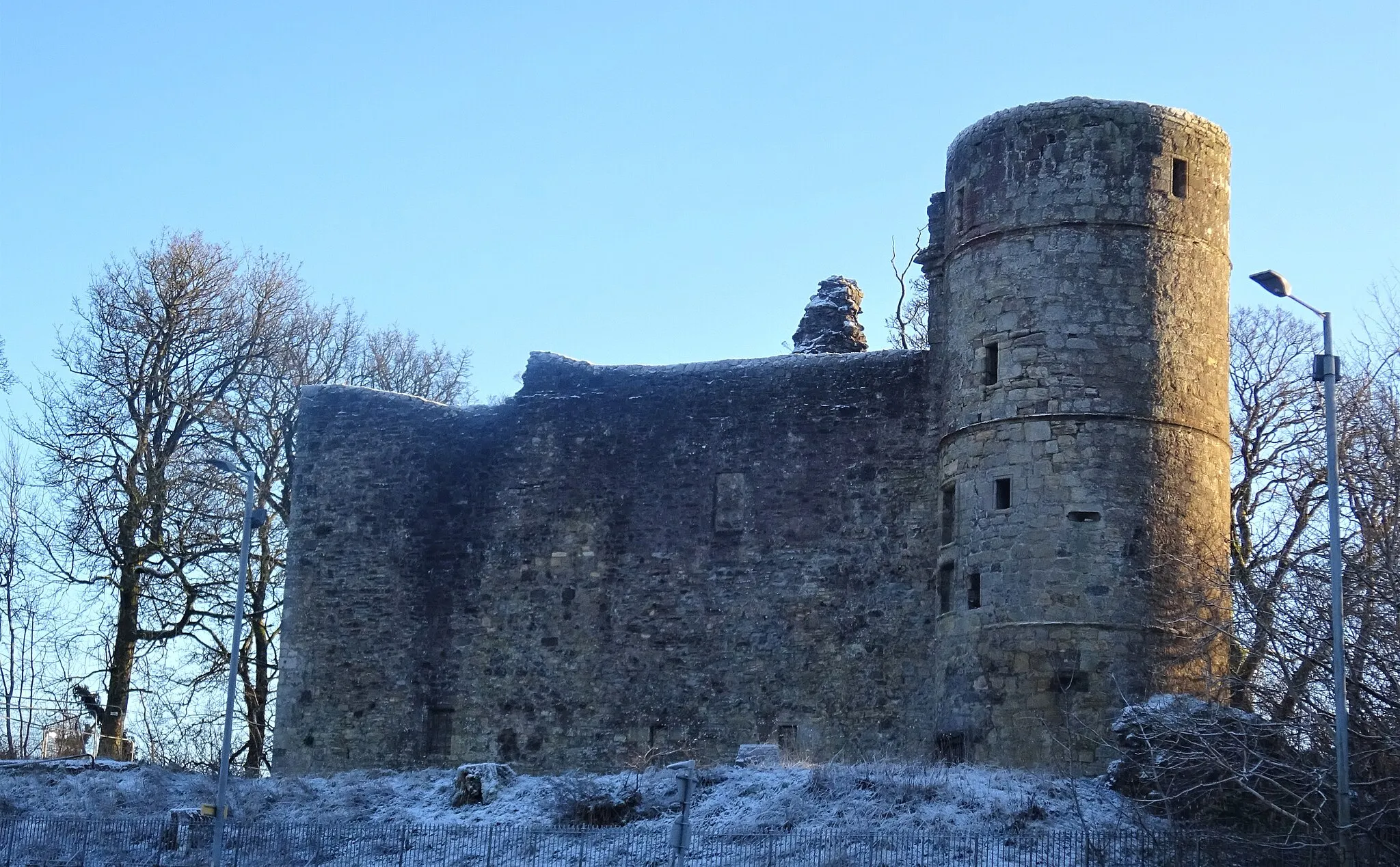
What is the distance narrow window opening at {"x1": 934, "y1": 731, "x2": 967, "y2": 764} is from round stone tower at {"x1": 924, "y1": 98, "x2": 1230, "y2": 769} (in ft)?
Result: 0.15

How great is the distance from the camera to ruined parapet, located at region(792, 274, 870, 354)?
33.2 m

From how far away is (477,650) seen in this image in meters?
29.4

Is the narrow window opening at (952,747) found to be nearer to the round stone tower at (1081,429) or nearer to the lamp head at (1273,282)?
the round stone tower at (1081,429)

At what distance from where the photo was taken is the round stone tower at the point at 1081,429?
24.5 metres

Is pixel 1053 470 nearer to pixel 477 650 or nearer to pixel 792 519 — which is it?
pixel 792 519

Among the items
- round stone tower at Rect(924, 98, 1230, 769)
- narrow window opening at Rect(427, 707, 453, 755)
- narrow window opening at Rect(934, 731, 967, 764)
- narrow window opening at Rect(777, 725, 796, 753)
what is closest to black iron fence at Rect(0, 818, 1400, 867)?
round stone tower at Rect(924, 98, 1230, 769)

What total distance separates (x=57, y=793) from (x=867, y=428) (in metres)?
13.1

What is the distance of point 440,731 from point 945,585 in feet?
26.7

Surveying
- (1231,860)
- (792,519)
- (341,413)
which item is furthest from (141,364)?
(1231,860)

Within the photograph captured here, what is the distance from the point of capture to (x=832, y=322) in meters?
33.6

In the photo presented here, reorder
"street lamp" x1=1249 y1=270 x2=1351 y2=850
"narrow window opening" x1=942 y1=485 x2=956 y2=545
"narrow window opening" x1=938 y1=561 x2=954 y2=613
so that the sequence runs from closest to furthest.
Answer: "street lamp" x1=1249 y1=270 x2=1351 y2=850 → "narrow window opening" x1=938 y1=561 x2=954 y2=613 → "narrow window opening" x1=942 y1=485 x2=956 y2=545

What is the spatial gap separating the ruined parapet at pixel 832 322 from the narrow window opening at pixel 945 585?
7.24 meters

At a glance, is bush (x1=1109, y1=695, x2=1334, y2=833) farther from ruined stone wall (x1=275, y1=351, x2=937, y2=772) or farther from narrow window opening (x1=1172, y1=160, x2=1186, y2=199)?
narrow window opening (x1=1172, y1=160, x2=1186, y2=199)

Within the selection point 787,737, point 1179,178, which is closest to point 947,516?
point 787,737
